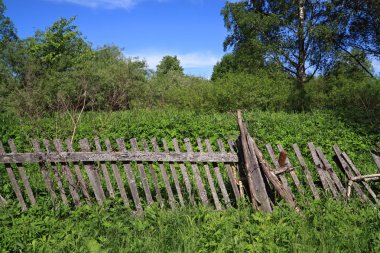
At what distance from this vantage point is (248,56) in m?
22.1

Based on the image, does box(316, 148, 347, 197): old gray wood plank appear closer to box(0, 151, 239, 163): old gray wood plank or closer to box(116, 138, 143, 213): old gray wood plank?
box(0, 151, 239, 163): old gray wood plank

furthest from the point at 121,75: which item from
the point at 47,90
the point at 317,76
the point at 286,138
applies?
the point at 286,138

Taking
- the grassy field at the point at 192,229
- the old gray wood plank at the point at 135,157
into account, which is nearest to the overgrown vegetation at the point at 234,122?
the grassy field at the point at 192,229

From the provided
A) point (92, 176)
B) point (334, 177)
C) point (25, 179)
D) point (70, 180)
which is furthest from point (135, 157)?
point (334, 177)

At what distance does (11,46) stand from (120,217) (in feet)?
100

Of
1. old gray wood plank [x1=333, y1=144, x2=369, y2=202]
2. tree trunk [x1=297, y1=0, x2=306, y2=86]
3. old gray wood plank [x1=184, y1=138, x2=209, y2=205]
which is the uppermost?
tree trunk [x1=297, y1=0, x2=306, y2=86]

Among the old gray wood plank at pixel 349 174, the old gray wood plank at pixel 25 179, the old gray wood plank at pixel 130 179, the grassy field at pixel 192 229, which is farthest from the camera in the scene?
the old gray wood plank at pixel 25 179

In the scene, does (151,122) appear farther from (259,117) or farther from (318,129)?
(318,129)

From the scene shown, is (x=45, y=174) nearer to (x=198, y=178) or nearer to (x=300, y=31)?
(x=198, y=178)

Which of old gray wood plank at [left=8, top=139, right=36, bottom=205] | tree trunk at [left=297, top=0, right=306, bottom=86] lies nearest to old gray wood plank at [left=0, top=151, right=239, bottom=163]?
old gray wood plank at [left=8, top=139, right=36, bottom=205]

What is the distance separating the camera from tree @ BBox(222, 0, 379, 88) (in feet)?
67.6

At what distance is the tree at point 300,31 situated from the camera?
20.6 meters

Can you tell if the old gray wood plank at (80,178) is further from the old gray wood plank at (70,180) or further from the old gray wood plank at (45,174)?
the old gray wood plank at (45,174)

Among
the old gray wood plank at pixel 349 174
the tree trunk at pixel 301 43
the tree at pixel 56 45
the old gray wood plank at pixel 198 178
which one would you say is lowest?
the old gray wood plank at pixel 349 174
